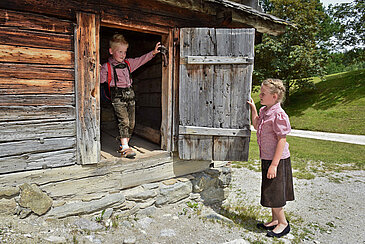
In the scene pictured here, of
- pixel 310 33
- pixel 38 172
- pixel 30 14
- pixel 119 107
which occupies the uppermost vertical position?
pixel 310 33

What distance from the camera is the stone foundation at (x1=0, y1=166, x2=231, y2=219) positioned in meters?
2.90

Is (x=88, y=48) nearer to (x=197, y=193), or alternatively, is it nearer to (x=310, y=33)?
(x=197, y=193)

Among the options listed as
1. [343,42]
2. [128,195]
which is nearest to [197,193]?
[128,195]

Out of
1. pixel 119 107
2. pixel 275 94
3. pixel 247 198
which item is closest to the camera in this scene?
A: pixel 275 94

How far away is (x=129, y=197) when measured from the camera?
3.63 metres

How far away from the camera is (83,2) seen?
3.09 m

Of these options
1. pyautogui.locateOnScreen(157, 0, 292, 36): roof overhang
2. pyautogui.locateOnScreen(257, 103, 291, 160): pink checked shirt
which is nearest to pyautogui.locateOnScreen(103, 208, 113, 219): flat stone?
pyautogui.locateOnScreen(257, 103, 291, 160): pink checked shirt

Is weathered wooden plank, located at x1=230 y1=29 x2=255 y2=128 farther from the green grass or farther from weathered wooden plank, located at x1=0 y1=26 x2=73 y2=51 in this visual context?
the green grass

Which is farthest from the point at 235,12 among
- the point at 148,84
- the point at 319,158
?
the point at 319,158

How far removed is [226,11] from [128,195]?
300 cm

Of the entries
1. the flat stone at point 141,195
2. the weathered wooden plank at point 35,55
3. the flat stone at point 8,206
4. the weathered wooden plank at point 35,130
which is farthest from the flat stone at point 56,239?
the weathered wooden plank at point 35,55

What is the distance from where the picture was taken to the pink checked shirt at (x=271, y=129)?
3.21 metres

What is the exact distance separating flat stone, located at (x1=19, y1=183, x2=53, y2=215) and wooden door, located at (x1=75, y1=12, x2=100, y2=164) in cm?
55

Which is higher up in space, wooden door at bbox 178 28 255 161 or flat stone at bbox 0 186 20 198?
wooden door at bbox 178 28 255 161
